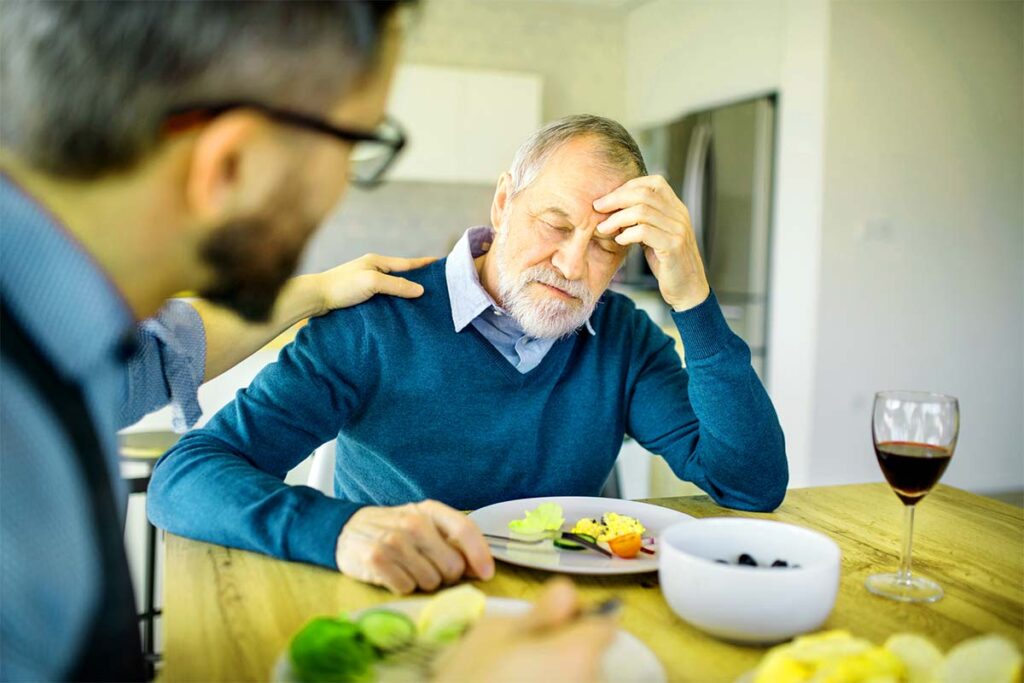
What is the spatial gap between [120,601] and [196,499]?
0.43m

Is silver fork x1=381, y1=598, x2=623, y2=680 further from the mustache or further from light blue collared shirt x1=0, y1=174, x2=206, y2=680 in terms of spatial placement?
the mustache

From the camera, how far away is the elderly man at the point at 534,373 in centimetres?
134

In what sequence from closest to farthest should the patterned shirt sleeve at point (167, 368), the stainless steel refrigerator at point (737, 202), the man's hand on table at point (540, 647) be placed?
the man's hand on table at point (540, 647) < the patterned shirt sleeve at point (167, 368) < the stainless steel refrigerator at point (737, 202)

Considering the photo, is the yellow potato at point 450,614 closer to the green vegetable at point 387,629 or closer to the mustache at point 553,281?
the green vegetable at point 387,629

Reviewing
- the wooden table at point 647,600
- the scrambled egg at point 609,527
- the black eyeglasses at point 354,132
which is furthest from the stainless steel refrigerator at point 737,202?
the black eyeglasses at point 354,132

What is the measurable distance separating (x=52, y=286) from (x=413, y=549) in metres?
0.44

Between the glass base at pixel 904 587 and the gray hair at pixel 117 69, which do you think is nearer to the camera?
the gray hair at pixel 117 69

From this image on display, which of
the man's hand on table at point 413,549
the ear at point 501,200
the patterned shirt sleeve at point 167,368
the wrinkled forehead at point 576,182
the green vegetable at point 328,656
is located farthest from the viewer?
the ear at point 501,200

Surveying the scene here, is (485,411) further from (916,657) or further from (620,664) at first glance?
(916,657)

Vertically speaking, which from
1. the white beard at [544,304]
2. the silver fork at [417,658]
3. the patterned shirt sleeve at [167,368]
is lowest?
the silver fork at [417,658]

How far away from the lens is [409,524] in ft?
3.04

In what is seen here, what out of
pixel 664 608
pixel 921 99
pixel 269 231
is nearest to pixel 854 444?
pixel 921 99

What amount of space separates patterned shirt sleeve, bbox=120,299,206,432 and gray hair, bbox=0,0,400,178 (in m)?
0.51

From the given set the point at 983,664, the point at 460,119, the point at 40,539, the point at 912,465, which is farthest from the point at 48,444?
the point at 460,119
